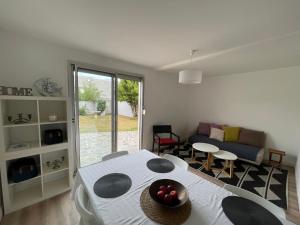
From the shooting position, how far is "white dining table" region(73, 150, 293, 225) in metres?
0.93

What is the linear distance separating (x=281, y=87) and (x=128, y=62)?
11.6 feet

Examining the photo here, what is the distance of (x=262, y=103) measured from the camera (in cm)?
341

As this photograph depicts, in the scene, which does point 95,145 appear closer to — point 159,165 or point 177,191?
point 159,165

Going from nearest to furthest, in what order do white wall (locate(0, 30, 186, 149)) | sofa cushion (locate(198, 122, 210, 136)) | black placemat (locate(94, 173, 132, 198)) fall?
1. black placemat (locate(94, 173, 132, 198))
2. white wall (locate(0, 30, 186, 149))
3. sofa cushion (locate(198, 122, 210, 136))

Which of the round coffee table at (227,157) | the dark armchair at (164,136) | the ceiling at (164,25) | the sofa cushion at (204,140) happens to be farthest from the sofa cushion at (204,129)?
the ceiling at (164,25)

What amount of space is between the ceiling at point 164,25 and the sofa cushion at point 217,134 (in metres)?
2.05

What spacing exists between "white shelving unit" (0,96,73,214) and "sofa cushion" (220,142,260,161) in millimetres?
3368

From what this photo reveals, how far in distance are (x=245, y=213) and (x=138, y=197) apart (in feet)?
2.61

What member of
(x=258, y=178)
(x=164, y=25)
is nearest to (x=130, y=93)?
(x=164, y=25)

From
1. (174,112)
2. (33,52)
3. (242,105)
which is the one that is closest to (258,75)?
(242,105)

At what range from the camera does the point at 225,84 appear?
400cm

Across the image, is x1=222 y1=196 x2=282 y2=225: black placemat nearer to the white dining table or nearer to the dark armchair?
the white dining table

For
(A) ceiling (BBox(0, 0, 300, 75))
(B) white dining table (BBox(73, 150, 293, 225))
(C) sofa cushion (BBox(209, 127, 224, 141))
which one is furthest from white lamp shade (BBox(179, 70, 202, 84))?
(C) sofa cushion (BBox(209, 127, 224, 141))

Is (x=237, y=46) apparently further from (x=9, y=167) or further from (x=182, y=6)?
(x=9, y=167)
